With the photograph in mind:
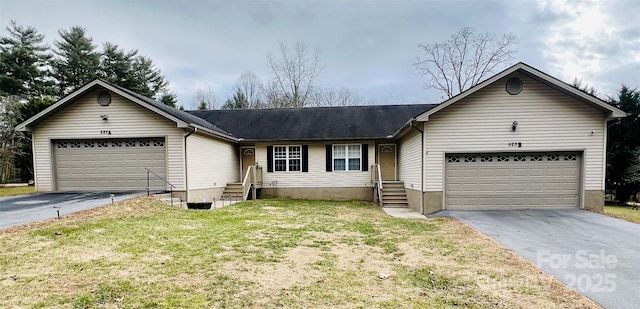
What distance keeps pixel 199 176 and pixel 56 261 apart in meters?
7.29

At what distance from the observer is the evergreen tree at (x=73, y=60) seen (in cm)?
2891

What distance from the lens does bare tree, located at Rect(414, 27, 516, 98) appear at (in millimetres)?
25531

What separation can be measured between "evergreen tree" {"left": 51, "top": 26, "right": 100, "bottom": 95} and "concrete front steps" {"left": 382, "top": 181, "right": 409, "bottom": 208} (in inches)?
1231

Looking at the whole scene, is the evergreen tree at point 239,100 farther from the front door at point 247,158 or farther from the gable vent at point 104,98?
the gable vent at point 104,98

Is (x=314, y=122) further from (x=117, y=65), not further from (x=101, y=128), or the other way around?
(x=117, y=65)

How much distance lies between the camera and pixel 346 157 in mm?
14812

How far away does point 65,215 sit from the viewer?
7250mm

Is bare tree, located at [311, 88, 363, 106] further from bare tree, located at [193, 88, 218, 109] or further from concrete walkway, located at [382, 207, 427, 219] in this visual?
concrete walkway, located at [382, 207, 427, 219]

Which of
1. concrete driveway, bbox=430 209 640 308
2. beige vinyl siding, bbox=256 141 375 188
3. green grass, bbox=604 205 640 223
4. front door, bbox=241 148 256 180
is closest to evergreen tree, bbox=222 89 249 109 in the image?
front door, bbox=241 148 256 180

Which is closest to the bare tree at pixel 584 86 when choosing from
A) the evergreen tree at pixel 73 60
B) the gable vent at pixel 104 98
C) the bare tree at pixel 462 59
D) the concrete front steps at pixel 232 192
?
the bare tree at pixel 462 59

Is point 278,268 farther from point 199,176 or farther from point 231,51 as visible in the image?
point 231,51

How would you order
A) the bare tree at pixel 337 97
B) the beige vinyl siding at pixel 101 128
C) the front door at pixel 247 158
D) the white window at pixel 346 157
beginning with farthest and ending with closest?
the bare tree at pixel 337 97
the front door at pixel 247 158
the white window at pixel 346 157
the beige vinyl siding at pixel 101 128

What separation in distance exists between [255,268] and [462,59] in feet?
92.2

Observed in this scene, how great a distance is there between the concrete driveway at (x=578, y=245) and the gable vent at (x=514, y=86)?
12.7 ft
